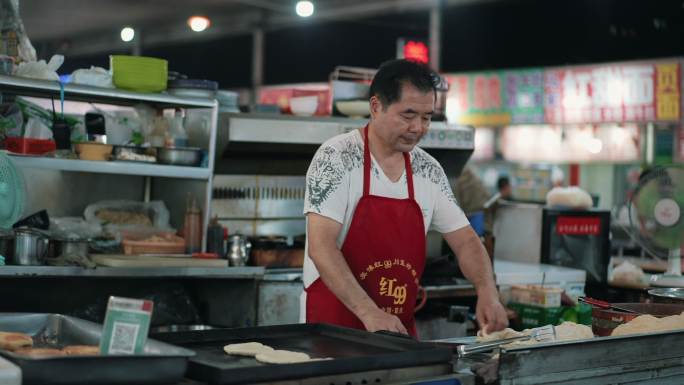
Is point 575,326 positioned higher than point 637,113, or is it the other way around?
point 637,113

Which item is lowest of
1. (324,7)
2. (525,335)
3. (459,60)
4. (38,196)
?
(525,335)

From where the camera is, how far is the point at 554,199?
20.5 ft

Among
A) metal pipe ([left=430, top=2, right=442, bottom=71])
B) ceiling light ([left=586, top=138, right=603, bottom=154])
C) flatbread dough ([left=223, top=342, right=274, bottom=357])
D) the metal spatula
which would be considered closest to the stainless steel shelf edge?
the metal spatula

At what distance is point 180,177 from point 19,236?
1.01 meters

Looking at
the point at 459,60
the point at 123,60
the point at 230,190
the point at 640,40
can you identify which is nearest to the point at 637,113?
the point at 640,40

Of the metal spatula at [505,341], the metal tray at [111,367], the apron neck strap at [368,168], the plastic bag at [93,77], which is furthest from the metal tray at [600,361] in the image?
the plastic bag at [93,77]

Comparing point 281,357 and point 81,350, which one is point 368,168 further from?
point 81,350

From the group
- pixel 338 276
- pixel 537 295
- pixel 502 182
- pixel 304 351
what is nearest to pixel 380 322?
pixel 338 276

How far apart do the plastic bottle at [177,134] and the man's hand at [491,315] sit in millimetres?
2364

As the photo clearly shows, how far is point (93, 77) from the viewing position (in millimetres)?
4684

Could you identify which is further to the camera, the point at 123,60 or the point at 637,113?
the point at 637,113

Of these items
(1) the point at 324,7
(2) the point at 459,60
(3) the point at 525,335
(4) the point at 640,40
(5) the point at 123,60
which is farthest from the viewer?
(1) the point at 324,7

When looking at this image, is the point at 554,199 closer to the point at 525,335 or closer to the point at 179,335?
the point at 525,335

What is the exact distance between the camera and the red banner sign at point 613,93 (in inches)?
366
